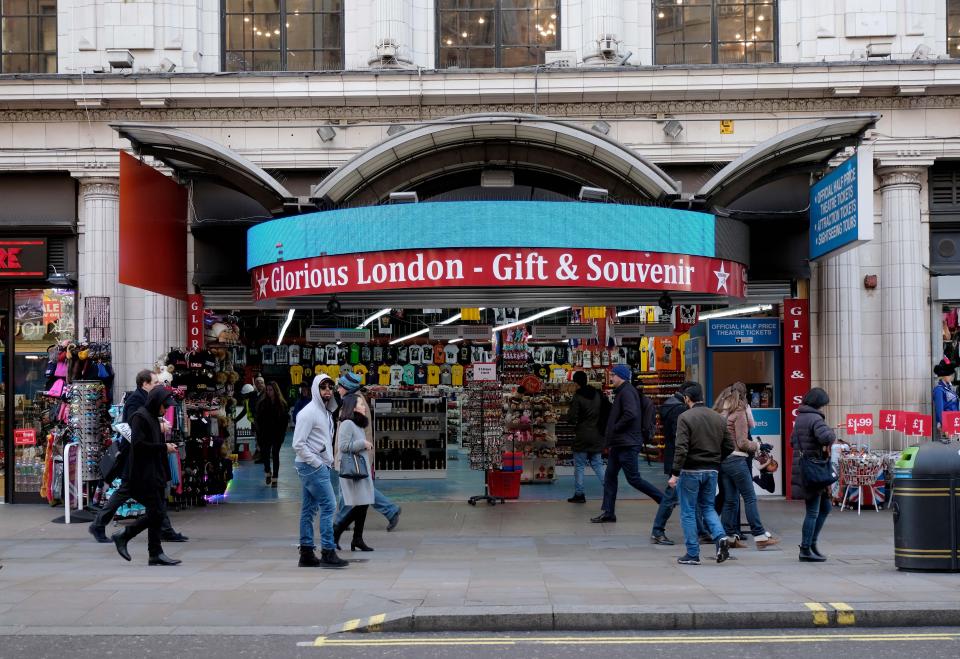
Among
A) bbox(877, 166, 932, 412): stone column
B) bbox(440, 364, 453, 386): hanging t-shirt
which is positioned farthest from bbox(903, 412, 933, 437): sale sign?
bbox(440, 364, 453, 386): hanging t-shirt

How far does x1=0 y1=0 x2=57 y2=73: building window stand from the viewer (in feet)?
52.0

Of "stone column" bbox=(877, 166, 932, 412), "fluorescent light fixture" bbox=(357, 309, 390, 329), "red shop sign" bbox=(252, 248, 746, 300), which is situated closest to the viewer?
"red shop sign" bbox=(252, 248, 746, 300)

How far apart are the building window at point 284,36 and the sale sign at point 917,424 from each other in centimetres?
947

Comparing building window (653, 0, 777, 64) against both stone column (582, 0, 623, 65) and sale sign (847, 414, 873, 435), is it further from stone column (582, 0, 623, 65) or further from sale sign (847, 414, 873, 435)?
sale sign (847, 414, 873, 435)

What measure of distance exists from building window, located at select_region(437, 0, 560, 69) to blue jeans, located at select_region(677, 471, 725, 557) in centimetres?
772

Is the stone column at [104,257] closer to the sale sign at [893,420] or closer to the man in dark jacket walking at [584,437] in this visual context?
the man in dark jacket walking at [584,437]

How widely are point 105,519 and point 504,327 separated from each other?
28.4 feet

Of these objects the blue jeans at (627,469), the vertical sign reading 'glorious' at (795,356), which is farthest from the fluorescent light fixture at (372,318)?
the vertical sign reading 'glorious' at (795,356)

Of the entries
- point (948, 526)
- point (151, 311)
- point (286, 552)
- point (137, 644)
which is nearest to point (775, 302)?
point (948, 526)

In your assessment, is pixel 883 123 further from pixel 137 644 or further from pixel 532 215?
pixel 137 644

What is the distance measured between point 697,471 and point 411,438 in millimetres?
8788

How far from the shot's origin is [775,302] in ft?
51.1

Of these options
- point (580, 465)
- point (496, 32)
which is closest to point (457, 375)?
point (580, 465)

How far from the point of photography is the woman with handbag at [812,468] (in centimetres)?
1022
